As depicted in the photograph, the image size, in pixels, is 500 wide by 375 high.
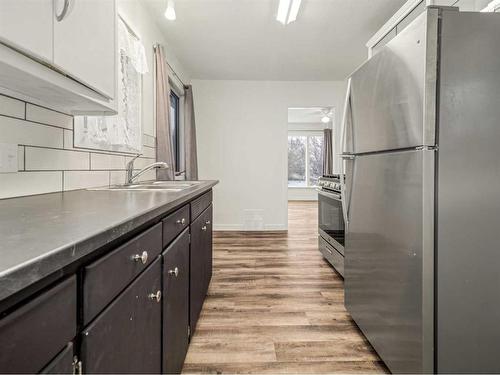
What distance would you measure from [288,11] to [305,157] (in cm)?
761

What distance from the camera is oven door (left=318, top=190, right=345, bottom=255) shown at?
2.90 meters

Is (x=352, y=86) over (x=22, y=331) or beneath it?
over

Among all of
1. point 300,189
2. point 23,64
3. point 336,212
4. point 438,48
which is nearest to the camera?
point 23,64

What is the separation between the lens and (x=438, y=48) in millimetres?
1213

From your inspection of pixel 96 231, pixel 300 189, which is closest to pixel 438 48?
pixel 96 231

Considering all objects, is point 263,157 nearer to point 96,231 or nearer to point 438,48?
point 438,48

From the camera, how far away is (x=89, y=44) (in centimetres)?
122

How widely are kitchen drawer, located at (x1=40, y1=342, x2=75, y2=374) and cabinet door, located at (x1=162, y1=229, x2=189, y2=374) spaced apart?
0.59m

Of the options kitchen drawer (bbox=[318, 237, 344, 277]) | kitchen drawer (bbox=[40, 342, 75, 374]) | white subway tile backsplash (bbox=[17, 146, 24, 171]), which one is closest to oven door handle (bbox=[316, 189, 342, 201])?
kitchen drawer (bbox=[318, 237, 344, 277])

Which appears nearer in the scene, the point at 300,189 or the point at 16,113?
the point at 16,113

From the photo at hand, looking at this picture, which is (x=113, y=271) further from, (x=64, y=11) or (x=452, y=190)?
(x=452, y=190)

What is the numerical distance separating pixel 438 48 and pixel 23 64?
4.75 feet

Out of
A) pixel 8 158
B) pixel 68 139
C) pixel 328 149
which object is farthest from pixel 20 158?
pixel 328 149

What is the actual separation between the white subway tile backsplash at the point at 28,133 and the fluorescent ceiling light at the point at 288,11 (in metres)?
2.18
